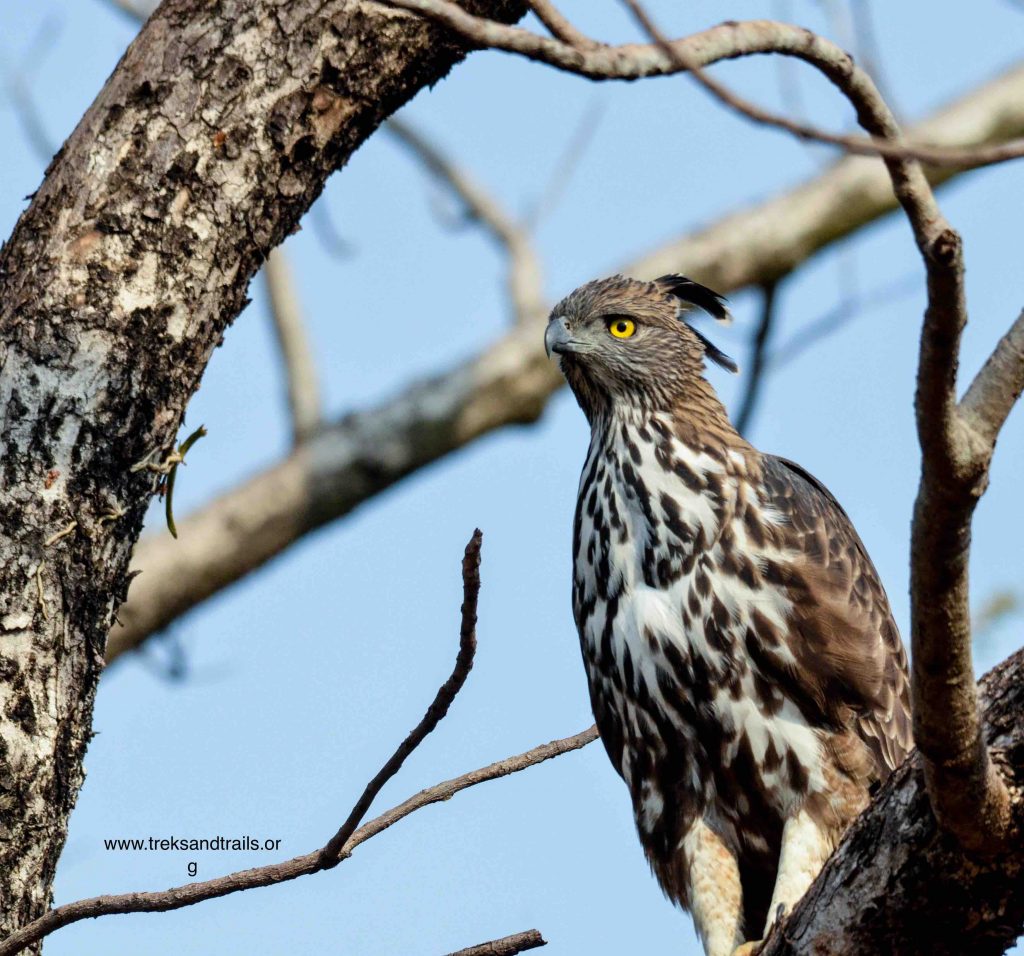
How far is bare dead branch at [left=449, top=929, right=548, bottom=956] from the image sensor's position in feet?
Result: 8.96

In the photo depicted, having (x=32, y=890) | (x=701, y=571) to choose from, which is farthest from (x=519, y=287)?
(x=32, y=890)

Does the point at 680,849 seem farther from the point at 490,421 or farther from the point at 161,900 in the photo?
the point at 490,421

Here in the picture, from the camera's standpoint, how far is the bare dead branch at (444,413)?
8234 mm

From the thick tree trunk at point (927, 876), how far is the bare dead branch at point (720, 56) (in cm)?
118

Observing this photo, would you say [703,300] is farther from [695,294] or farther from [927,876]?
[927,876]

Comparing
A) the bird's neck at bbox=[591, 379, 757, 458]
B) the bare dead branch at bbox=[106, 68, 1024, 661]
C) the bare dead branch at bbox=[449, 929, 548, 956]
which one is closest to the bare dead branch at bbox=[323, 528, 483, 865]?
the bare dead branch at bbox=[449, 929, 548, 956]

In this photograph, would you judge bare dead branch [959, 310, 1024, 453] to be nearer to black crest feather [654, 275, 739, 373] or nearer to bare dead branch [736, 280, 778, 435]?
black crest feather [654, 275, 739, 373]

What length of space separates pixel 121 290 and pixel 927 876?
2104mm

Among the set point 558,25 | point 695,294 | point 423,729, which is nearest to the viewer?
point 558,25

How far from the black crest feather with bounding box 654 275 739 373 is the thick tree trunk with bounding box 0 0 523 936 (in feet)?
7.20

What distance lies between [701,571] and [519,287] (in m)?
6.58

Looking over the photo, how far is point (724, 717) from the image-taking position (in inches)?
160

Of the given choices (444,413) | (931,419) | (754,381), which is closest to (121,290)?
(931,419)

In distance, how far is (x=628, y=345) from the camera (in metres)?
5.18
